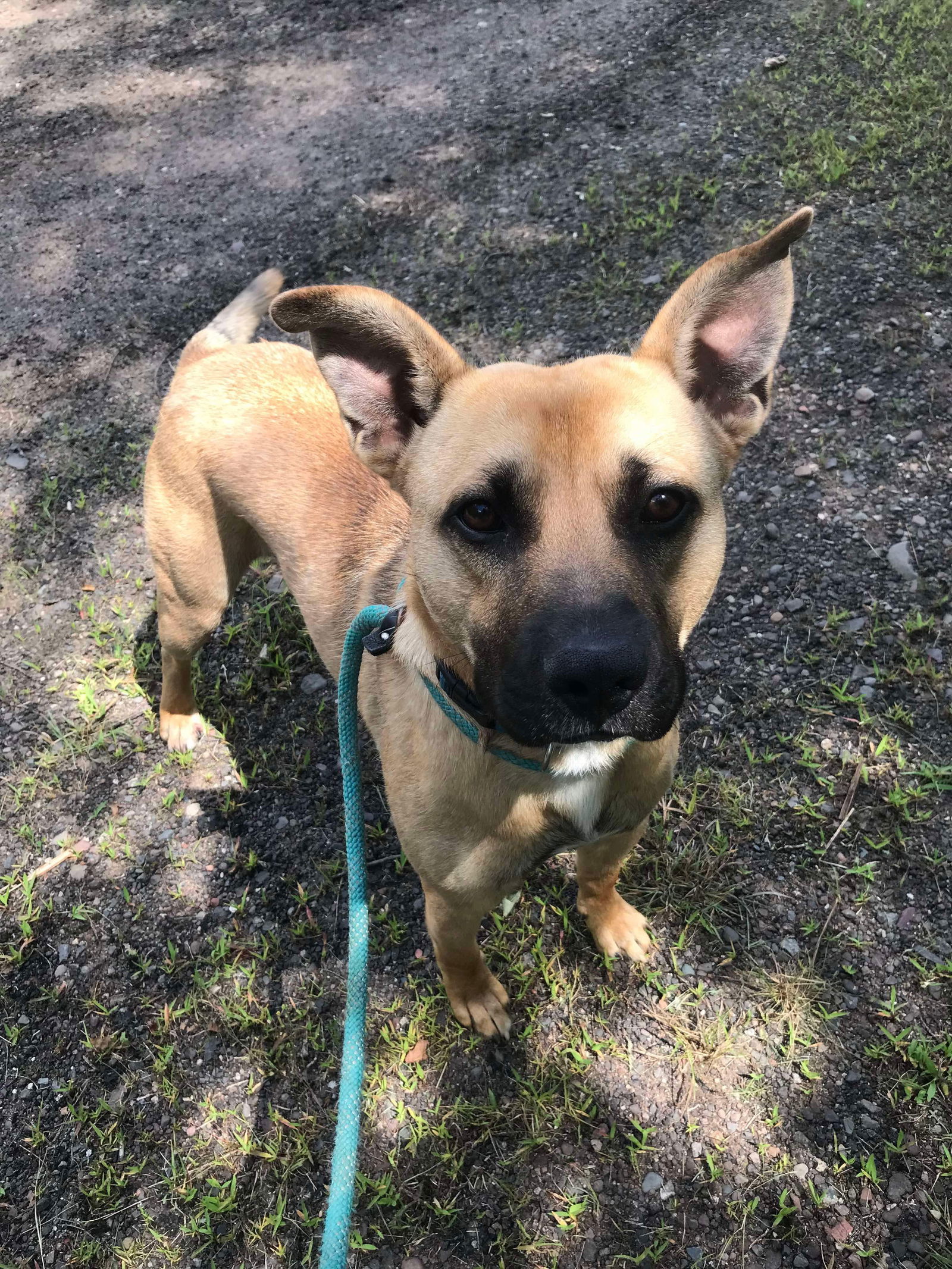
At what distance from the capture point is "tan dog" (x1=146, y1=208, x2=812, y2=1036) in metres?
1.81

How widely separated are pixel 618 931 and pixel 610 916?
0.07 metres

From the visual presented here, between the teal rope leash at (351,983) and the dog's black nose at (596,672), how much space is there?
85 cm

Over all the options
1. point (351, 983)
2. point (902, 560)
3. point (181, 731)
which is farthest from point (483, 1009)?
point (902, 560)

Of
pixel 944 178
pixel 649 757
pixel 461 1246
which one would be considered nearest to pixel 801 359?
pixel 944 178

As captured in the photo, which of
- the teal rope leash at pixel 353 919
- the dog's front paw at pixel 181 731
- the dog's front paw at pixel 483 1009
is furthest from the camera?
the dog's front paw at pixel 181 731

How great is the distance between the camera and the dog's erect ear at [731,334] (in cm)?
211

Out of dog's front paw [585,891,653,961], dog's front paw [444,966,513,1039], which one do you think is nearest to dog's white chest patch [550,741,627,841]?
dog's front paw [585,891,653,961]

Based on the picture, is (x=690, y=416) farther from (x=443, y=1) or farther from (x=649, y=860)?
(x=443, y=1)

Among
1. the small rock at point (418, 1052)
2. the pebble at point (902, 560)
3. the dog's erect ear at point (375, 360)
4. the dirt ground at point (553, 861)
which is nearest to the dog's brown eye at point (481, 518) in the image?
the dog's erect ear at point (375, 360)

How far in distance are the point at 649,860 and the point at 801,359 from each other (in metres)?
3.05

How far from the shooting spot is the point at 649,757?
2361mm

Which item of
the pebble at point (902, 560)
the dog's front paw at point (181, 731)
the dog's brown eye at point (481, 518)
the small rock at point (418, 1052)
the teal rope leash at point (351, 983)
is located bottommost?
the small rock at point (418, 1052)

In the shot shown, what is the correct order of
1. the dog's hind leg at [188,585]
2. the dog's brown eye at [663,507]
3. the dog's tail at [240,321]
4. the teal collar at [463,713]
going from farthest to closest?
the dog's tail at [240,321], the dog's hind leg at [188,585], the teal collar at [463,713], the dog's brown eye at [663,507]

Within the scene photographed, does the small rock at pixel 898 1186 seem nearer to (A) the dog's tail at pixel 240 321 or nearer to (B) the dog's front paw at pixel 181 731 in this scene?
(B) the dog's front paw at pixel 181 731
